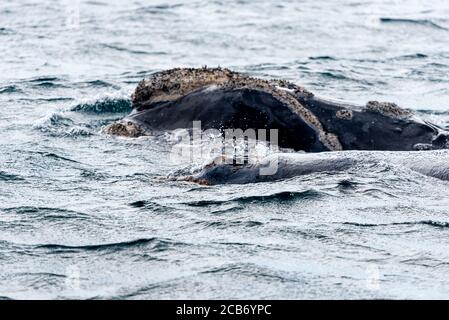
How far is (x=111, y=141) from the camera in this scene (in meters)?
11.9

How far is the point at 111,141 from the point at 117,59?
6.33 meters

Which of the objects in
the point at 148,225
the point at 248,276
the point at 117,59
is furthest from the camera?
the point at 117,59

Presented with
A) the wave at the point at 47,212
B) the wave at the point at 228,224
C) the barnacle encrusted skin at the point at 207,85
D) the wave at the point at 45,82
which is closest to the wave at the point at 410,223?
the wave at the point at 228,224

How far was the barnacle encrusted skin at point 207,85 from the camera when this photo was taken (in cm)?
1180

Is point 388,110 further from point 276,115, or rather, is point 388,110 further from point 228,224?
point 228,224

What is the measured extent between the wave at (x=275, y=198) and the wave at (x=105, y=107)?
475 cm

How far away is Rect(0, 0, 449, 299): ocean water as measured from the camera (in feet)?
23.7

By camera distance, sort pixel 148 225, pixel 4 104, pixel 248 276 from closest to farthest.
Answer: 1. pixel 248 276
2. pixel 148 225
3. pixel 4 104

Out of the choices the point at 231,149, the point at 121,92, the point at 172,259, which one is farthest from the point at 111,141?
the point at 172,259

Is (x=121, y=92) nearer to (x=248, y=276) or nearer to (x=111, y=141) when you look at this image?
(x=111, y=141)
